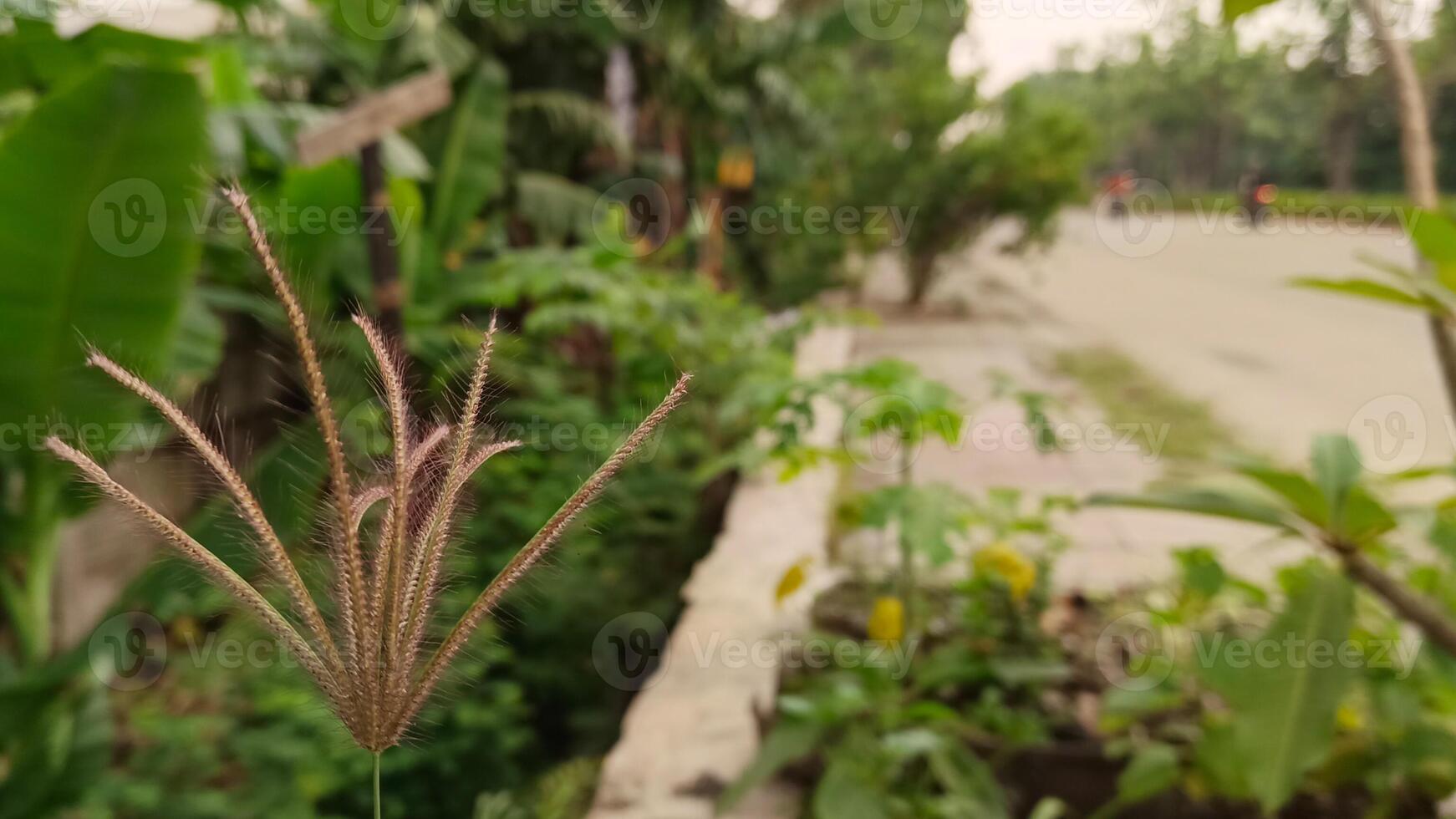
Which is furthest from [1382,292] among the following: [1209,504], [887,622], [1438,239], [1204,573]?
[887,622]

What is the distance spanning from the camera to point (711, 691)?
5.23 feet

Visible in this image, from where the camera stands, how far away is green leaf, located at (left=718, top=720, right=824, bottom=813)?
1.24 m

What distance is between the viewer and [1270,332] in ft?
20.6

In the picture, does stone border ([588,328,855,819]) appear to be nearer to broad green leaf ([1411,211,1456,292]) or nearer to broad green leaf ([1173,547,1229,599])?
broad green leaf ([1173,547,1229,599])

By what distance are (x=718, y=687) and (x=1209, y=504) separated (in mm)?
925

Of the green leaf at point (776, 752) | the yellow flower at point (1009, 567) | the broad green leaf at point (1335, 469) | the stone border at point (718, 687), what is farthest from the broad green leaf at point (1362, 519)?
the stone border at point (718, 687)

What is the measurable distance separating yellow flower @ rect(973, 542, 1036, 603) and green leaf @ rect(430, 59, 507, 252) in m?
2.10

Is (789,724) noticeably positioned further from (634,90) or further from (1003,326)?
(1003,326)

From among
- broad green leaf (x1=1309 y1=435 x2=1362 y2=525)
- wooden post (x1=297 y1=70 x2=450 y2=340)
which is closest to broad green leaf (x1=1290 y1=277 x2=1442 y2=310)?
broad green leaf (x1=1309 y1=435 x2=1362 y2=525)

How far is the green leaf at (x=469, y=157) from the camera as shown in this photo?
A: 9.50ft

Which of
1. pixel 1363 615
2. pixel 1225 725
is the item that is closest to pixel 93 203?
pixel 1225 725

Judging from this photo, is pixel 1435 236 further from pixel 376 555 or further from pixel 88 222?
pixel 88 222

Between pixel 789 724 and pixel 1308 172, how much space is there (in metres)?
2.34

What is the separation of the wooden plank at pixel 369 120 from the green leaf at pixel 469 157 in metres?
1.12
